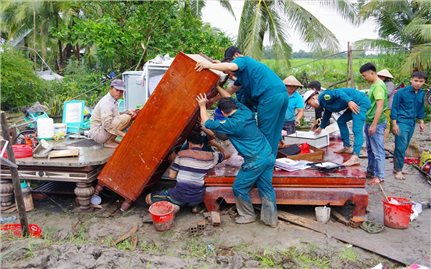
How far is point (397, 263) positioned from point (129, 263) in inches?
111

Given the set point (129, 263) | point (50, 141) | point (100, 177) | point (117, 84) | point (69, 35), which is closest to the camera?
point (129, 263)

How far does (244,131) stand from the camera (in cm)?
446

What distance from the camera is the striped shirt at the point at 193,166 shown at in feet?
15.7

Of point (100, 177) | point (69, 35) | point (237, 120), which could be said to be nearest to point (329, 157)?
point (237, 120)

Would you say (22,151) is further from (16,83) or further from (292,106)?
(16,83)

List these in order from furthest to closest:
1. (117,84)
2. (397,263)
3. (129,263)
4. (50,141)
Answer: (50,141)
(117,84)
(397,263)
(129,263)

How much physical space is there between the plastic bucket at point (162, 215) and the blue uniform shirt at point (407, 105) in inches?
165

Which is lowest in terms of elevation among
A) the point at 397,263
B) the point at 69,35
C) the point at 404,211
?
the point at 397,263

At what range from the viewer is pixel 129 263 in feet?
10.9

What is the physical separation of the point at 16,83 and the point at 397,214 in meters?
12.5

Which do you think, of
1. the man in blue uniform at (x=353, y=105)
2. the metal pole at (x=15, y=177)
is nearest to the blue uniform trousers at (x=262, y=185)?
the man in blue uniform at (x=353, y=105)

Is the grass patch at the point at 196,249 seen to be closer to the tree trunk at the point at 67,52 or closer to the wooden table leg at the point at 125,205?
the wooden table leg at the point at 125,205

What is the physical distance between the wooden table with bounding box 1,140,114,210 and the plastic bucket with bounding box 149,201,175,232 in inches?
43.3

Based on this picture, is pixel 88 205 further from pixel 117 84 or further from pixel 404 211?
pixel 404 211
